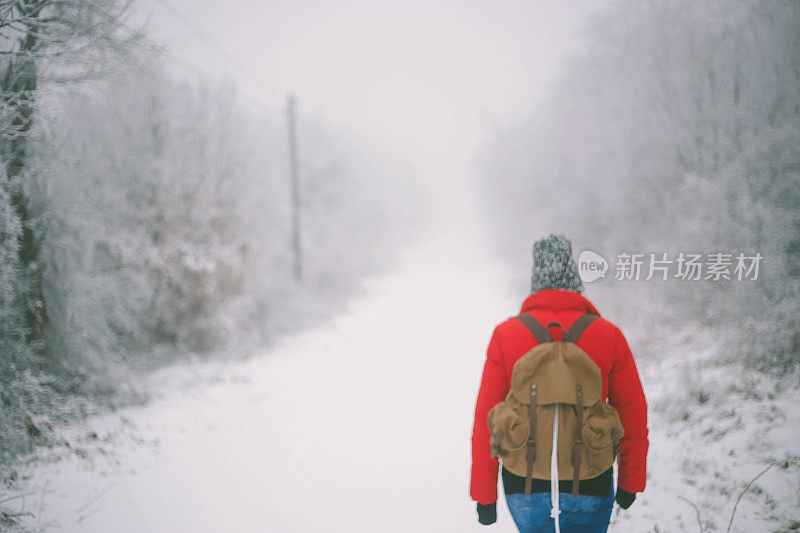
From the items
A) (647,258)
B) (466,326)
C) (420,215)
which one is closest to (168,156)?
(466,326)

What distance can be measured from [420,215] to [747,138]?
36.1 meters

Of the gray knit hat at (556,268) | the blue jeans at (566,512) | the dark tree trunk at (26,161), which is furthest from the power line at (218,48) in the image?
the blue jeans at (566,512)

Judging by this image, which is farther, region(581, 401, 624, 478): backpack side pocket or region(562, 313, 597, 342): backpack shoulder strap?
region(562, 313, 597, 342): backpack shoulder strap

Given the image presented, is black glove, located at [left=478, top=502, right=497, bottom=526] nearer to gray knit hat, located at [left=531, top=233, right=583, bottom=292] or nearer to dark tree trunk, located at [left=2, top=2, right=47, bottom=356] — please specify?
gray knit hat, located at [left=531, top=233, right=583, bottom=292]

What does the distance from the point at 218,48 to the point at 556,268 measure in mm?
9824

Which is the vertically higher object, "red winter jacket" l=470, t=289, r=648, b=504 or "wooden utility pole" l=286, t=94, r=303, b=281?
"wooden utility pole" l=286, t=94, r=303, b=281

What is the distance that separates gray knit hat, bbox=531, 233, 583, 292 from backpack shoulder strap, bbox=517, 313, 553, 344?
1.06 ft

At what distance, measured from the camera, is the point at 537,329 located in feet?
5.57

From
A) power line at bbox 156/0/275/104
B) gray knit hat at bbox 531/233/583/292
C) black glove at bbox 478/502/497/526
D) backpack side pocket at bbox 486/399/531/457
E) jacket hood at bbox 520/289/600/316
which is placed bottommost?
black glove at bbox 478/502/497/526

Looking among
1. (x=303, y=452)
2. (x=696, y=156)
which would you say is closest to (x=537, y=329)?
(x=303, y=452)

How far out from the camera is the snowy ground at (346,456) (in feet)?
10.4

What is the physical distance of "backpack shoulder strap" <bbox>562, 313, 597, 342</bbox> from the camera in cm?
166

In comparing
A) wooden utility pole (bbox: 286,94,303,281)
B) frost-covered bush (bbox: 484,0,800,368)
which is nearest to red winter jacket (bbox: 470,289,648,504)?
frost-covered bush (bbox: 484,0,800,368)

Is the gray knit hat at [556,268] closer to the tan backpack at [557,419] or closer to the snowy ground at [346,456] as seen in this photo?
the tan backpack at [557,419]
